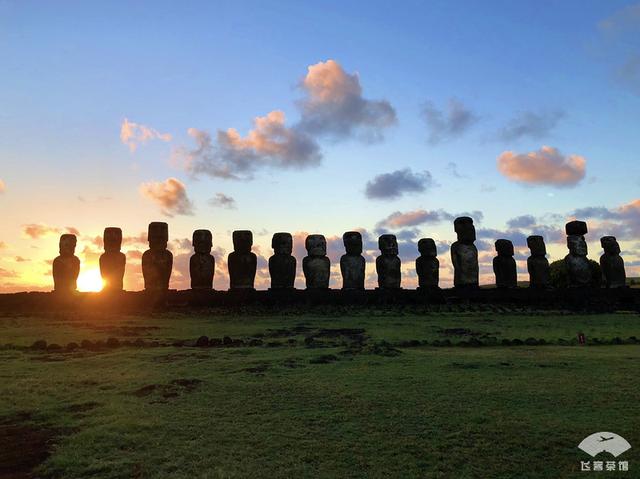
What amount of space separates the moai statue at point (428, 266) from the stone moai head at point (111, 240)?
9309 millimetres

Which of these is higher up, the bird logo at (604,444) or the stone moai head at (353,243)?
the stone moai head at (353,243)

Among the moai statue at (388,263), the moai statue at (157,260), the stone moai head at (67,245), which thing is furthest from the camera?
the moai statue at (388,263)

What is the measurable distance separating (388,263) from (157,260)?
23.0 ft

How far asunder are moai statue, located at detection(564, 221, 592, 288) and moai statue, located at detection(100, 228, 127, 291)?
1478 centimetres

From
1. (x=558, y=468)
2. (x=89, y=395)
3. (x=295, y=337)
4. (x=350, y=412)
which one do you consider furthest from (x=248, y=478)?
(x=295, y=337)

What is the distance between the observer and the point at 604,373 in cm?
612

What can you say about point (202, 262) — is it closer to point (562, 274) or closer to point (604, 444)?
point (604, 444)

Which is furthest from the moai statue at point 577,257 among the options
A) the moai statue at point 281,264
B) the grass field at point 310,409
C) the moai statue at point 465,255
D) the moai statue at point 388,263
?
the grass field at point 310,409

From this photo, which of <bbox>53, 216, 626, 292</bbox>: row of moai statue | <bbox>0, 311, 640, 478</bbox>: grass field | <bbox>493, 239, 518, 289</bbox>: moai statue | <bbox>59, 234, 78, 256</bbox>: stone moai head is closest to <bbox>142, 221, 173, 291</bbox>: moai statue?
<bbox>53, 216, 626, 292</bbox>: row of moai statue

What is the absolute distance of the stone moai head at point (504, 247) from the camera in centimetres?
1845

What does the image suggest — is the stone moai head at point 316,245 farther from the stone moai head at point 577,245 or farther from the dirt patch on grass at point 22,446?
the dirt patch on grass at point 22,446

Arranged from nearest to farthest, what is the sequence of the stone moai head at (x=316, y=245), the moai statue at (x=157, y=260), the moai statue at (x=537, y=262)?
the moai statue at (x=157, y=260) → the stone moai head at (x=316, y=245) → the moai statue at (x=537, y=262)

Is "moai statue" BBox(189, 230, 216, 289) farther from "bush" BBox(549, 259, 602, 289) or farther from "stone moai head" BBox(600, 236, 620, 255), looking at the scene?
"bush" BBox(549, 259, 602, 289)

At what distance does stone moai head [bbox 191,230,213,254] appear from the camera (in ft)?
54.7
